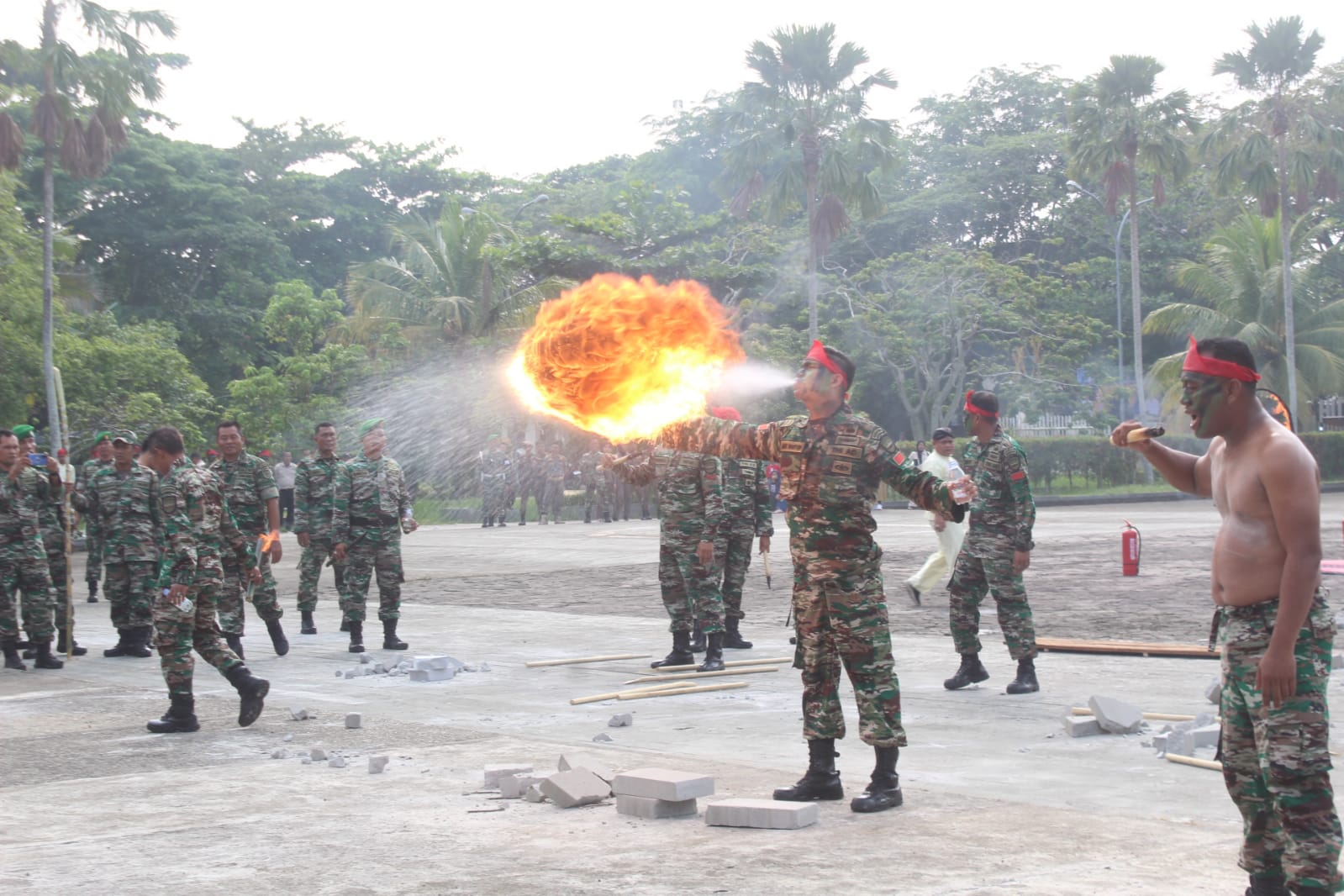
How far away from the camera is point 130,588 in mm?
12547

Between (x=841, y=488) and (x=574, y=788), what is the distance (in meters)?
1.84

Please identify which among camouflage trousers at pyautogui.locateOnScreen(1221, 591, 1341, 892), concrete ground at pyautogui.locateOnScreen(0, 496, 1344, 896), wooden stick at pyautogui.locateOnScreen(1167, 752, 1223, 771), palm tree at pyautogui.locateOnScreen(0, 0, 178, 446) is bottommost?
concrete ground at pyautogui.locateOnScreen(0, 496, 1344, 896)

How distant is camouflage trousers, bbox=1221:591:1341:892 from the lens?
14.2 ft

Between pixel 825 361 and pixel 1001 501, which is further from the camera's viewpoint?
pixel 1001 501

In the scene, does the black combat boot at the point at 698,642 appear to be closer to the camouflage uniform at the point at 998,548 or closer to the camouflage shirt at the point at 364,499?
the camouflage uniform at the point at 998,548

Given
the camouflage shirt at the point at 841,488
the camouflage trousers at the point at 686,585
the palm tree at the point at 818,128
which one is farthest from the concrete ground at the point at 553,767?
the palm tree at the point at 818,128

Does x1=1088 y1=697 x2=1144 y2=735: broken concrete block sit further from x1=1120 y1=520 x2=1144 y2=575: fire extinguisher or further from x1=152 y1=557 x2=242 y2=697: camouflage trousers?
x1=1120 y1=520 x2=1144 y2=575: fire extinguisher

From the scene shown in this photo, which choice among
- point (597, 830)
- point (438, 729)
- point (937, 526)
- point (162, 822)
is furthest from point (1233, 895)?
point (937, 526)

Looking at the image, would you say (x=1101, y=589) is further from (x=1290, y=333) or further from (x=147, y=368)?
(x=1290, y=333)

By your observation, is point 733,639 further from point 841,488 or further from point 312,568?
point 841,488

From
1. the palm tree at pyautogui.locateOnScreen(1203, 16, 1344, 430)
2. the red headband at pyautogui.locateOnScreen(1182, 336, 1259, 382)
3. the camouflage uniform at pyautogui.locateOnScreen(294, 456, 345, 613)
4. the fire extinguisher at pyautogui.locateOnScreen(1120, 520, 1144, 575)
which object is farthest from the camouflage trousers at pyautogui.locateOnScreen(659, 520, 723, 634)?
the palm tree at pyautogui.locateOnScreen(1203, 16, 1344, 430)

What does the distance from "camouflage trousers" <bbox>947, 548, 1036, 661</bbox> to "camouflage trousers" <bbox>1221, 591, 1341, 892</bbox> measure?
483 cm

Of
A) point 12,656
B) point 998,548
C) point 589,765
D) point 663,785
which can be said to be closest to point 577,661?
point 998,548

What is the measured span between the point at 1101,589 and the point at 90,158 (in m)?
24.6
